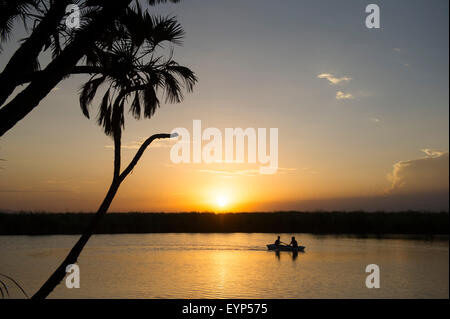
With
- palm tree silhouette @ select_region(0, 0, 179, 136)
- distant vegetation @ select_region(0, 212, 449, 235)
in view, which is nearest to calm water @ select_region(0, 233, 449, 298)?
distant vegetation @ select_region(0, 212, 449, 235)

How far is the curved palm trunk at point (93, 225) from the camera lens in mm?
4418

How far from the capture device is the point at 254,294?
2167cm

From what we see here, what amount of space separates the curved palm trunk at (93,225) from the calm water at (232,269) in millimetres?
16663

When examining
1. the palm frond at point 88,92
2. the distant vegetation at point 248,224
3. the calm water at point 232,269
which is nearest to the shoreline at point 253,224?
the distant vegetation at point 248,224

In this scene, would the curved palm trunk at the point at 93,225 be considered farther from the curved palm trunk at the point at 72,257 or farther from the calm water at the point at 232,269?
the calm water at the point at 232,269

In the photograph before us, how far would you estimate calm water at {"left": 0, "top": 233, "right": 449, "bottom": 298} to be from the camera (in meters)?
22.4

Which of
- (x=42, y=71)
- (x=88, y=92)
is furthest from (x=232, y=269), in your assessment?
(x=42, y=71)

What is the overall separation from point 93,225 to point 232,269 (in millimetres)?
26073

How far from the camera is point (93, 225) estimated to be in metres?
4.80

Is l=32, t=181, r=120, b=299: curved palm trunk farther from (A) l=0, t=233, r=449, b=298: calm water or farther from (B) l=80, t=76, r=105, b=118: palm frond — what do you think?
(A) l=0, t=233, r=449, b=298: calm water

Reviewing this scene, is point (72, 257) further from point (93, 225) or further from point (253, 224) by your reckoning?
point (253, 224)

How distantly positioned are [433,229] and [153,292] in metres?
44.2

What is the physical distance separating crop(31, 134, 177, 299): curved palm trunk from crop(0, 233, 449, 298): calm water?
16663 mm

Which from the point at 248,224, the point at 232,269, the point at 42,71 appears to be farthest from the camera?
the point at 248,224
